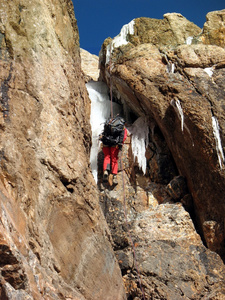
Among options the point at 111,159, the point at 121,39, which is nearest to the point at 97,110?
the point at 121,39

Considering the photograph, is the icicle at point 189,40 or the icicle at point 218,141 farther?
the icicle at point 189,40

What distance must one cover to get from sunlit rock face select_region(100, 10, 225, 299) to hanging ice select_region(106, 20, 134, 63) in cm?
25

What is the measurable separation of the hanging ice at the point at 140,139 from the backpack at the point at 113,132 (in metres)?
0.72

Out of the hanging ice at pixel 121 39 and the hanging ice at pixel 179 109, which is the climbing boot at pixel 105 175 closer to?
the hanging ice at pixel 179 109

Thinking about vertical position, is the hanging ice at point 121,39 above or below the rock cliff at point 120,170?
above

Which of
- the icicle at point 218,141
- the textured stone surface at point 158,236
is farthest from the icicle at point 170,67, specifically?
the icicle at point 218,141

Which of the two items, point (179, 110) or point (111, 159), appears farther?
point (111, 159)

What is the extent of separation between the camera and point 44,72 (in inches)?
273

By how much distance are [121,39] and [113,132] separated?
12.4 feet

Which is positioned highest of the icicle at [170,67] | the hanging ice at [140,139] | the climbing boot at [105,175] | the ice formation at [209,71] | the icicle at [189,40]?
the icicle at [189,40]

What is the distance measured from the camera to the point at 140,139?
1113 cm

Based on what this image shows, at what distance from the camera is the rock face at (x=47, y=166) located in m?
4.88

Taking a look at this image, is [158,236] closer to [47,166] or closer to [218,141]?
[218,141]

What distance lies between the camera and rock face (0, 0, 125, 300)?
4885 mm
